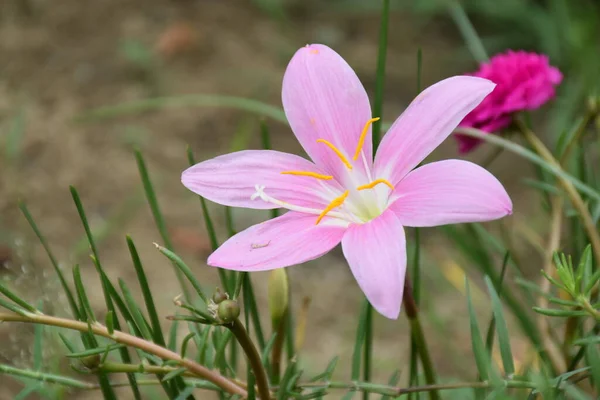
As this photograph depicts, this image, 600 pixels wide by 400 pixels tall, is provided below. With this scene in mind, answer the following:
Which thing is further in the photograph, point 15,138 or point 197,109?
point 197,109

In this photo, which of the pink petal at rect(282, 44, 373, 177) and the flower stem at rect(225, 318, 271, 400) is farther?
the pink petal at rect(282, 44, 373, 177)

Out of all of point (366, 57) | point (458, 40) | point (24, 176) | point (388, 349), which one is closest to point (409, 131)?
point (388, 349)

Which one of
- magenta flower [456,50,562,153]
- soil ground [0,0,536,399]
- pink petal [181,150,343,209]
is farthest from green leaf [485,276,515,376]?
soil ground [0,0,536,399]

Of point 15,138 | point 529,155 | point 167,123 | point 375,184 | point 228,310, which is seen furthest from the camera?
point 167,123

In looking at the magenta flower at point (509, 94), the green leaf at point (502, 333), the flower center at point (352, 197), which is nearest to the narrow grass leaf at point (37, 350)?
the flower center at point (352, 197)

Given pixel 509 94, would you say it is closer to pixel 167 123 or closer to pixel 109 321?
pixel 109 321

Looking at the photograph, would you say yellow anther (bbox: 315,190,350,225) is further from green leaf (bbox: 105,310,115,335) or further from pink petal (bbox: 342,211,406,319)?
green leaf (bbox: 105,310,115,335)

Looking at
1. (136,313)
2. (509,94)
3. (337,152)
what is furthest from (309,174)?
(509,94)

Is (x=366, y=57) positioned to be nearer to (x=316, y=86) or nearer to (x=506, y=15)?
(x=506, y=15)
